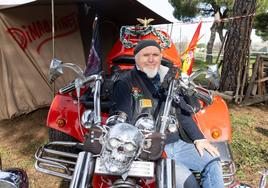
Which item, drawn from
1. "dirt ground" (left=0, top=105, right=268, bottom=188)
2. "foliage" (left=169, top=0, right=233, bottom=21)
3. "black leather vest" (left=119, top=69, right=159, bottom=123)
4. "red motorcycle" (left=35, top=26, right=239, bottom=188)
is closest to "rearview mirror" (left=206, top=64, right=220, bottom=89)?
"red motorcycle" (left=35, top=26, right=239, bottom=188)

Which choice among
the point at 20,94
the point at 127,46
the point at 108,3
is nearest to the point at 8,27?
the point at 20,94

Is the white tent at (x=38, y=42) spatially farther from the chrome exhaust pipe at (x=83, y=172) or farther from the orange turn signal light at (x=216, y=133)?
the chrome exhaust pipe at (x=83, y=172)

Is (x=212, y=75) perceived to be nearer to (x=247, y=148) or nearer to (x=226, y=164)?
(x=226, y=164)

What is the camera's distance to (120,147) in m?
1.65

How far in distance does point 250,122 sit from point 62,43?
363 centimetres

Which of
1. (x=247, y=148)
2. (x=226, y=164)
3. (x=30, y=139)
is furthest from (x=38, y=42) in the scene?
(x=226, y=164)

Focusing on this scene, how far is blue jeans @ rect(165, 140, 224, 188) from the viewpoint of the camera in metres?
2.27

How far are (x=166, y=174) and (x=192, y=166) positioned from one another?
71 centimetres

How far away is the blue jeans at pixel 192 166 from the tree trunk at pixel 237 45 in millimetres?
4784

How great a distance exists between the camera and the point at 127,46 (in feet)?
13.6

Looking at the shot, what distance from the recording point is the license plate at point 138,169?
1.76 m

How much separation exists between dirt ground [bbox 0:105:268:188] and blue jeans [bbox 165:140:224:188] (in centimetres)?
156

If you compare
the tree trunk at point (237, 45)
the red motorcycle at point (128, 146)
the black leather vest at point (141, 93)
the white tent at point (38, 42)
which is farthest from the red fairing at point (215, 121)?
the tree trunk at point (237, 45)

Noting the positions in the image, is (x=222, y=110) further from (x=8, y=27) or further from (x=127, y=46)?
(x=8, y=27)
